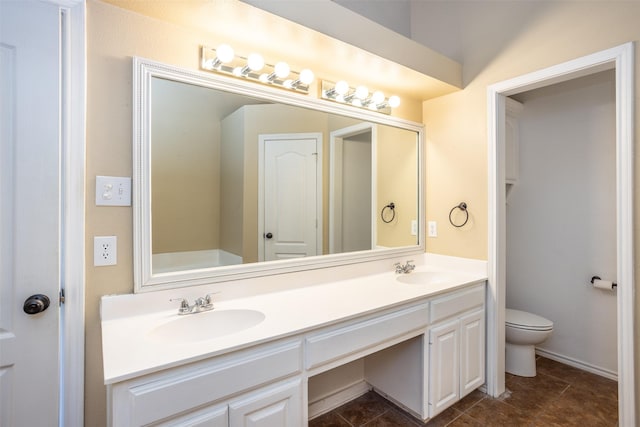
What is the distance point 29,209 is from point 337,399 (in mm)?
1863

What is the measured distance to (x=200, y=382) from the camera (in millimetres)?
991

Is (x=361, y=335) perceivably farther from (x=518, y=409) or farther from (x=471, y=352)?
(x=518, y=409)

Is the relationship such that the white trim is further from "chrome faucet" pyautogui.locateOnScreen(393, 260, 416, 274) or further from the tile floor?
"chrome faucet" pyautogui.locateOnScreen(393, 260, 416, 274)

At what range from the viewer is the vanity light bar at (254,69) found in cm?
146

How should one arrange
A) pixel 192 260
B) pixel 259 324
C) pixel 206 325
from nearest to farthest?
pixel 259 324 < pixel 206 325 < pixel 192 260

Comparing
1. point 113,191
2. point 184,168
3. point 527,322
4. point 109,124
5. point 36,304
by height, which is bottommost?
point 527,322

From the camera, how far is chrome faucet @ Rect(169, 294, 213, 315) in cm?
134

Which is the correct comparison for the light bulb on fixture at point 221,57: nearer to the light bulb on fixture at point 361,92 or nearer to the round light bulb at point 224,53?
the round light bulb at point 224,53

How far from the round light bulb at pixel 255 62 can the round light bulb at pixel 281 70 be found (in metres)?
0.10

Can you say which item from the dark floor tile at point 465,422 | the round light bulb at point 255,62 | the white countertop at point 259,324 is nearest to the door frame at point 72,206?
the white countertop at point 259,324

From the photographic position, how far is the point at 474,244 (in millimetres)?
2148

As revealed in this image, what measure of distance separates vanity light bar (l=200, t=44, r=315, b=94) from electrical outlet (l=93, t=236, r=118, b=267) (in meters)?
0.87

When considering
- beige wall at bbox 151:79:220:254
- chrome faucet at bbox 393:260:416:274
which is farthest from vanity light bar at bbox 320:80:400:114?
chrome faucet at bbox 393:260:416:274

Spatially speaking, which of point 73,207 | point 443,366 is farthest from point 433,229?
point 73,207
